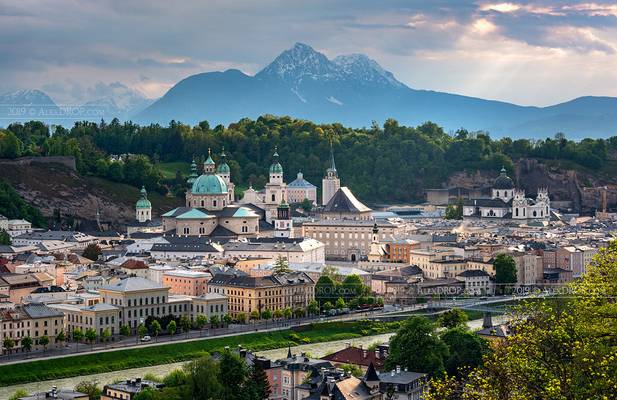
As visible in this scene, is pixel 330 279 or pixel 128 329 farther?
pixel 330 279

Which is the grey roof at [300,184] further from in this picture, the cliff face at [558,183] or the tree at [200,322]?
the tree at [200,322]

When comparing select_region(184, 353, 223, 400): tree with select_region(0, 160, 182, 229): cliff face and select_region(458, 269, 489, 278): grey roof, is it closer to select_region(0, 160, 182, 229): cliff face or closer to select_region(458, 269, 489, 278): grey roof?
select_region(458, 269, 489, 278): grey roof

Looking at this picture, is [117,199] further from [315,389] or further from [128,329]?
[315,389]

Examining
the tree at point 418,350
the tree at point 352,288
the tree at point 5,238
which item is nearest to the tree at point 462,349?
the tree at point 418,350

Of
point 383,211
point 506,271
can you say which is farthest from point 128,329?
point 383,211

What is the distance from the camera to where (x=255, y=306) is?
54250mm

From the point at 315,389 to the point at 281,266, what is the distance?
26.5m

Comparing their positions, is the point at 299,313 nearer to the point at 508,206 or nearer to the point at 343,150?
the point at 508,206

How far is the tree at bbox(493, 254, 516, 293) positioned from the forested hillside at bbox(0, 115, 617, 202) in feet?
131

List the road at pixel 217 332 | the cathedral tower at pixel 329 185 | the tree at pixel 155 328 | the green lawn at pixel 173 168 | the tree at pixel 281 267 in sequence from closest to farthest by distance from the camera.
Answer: the road at pixel 217 332 < the tree at pixel 155 328 < the tree at pixel 281 267 < the cathedral tower at pixel 329 185 < the green lawn at pixel 173 168

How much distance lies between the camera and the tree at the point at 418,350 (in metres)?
38.9

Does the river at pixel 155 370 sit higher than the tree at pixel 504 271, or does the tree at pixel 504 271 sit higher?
the tree at pixel 504 271

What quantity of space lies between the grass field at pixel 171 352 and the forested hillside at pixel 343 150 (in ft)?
170

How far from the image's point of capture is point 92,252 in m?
67.9
